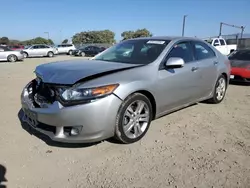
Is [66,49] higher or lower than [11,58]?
higher

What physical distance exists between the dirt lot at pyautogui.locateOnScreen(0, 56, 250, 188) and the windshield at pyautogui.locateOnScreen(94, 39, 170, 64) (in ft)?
3.88

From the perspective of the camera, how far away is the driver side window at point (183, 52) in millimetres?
4360

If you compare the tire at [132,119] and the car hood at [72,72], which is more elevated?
the car hood at [72,72]

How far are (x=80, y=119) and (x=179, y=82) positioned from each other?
1952 mm

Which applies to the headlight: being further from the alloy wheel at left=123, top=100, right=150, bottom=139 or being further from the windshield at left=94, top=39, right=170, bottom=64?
the windshield at left=94, top=39, right=170, bottom=64

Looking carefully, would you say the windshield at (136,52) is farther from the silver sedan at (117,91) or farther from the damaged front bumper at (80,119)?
the damaged front bumper at (80,119)

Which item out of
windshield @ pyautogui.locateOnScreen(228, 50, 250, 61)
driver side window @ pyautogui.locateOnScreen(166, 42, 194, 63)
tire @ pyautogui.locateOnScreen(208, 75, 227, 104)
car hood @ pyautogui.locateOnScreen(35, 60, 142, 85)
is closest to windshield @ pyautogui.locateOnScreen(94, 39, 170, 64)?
driver side window @ pyautogui.locateOnScreen(166, 42, 194, 63)

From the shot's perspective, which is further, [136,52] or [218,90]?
[218,90]

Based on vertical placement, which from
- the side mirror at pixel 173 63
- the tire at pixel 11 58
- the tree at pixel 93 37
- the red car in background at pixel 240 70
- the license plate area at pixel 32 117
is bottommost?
the tire at pixel 11 58

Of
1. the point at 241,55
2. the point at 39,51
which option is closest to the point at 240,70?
the point at 241,55

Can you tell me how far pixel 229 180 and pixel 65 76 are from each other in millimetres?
2330

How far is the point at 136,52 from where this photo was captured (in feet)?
14.7

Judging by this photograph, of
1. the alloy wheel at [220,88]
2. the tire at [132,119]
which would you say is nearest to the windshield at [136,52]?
the tire at [132,119]

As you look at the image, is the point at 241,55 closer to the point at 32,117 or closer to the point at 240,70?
the point at 240,70
